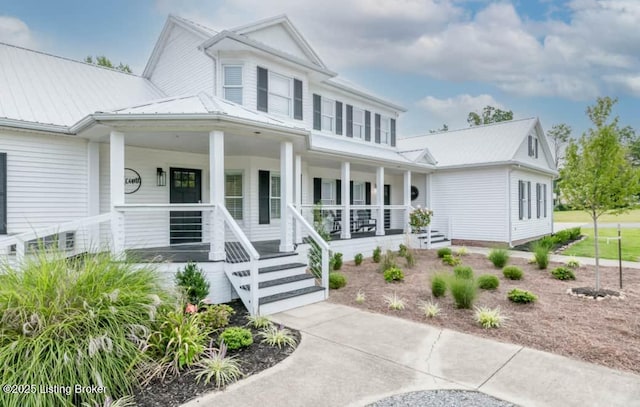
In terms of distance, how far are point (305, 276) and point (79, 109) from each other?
7.44 m

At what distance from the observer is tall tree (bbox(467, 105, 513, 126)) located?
154 ft

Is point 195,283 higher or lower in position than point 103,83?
lower

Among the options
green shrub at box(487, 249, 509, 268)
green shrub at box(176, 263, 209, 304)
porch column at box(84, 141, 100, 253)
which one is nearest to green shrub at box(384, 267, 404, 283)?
green shrub at box(487, 249, 509, 268)

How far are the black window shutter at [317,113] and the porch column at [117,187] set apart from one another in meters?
7.33

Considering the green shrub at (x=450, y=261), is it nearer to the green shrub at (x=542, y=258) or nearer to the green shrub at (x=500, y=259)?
the green shrub at (x=500, y=259)

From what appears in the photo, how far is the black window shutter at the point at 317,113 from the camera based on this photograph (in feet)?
43.0

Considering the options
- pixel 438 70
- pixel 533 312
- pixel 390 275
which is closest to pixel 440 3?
pixel 438 70

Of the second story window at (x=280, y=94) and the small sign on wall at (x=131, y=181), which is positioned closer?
the small sign on wall at (x=131, y=181)

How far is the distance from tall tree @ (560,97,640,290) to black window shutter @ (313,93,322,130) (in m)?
8.14

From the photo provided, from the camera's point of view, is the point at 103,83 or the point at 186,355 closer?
the point at 186,355

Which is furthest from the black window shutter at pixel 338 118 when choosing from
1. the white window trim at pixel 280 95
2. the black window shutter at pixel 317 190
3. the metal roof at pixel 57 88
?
the metal roof at pixel 57 88

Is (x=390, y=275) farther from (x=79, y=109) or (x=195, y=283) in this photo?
(x=79, y=109)

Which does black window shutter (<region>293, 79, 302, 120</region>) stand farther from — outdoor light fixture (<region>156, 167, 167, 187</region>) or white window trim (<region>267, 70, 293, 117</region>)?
outdoor light fixture (<region>156, 167, 167, 187</region>)

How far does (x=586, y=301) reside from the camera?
22.3 feet
